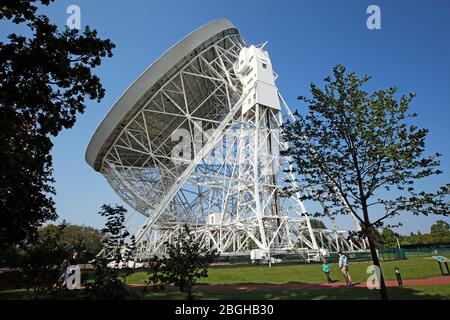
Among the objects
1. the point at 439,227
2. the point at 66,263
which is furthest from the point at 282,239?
the point at 439,227

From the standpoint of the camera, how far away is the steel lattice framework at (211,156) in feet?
69.4

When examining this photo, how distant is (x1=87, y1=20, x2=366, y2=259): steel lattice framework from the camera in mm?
21141

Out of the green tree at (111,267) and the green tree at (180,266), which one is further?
the green tree at (180,266)

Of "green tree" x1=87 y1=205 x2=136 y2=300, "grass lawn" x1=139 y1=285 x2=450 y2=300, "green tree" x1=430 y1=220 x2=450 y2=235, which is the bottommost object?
"grass lawn" x1=139 y1=285 x2=450 y2=300

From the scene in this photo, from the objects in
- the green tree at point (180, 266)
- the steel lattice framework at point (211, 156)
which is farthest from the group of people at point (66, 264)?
the steel lattice framework at point (211, 156)

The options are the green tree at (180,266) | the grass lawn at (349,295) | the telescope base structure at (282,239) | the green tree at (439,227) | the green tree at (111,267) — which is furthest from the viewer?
the green tree at (439,227)

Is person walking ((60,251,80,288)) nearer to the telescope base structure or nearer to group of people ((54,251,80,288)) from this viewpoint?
group of people ((54,251,80,288))

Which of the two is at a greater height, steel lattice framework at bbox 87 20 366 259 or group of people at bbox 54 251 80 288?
steel lattice framework at bbox 87 20 366 259

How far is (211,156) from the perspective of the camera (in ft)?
85.4

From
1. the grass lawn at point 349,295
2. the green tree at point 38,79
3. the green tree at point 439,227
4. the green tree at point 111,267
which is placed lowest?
the grass lawn at point 349,295

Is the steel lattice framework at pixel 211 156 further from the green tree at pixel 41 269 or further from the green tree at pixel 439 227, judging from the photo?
the green tree at pixel 439 227

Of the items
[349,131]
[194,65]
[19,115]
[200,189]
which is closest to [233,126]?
[194,65]

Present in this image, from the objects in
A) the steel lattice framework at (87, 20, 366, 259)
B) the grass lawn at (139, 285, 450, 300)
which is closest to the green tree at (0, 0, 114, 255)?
the grass lawn at (139, 285, 450, 300)
